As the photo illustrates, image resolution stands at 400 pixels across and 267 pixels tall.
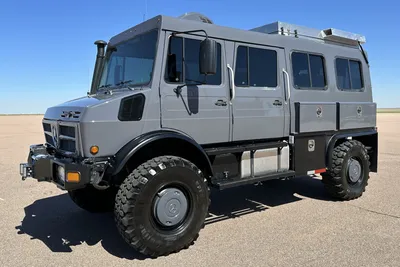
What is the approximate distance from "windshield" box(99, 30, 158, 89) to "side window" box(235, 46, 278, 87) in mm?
1338

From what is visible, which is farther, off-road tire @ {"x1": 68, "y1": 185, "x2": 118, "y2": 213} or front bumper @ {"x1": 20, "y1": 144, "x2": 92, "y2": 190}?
off-road tire @ {"x1": 68, "y1": 185, "x2": 118, "y2": 213}

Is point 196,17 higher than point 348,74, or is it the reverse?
point 196,17

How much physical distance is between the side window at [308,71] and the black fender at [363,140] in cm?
97

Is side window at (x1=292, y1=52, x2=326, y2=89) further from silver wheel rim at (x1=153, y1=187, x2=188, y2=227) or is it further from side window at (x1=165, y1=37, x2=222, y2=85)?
silver wheel rim at (x1=153, y1=187, x2=188, y2=227)

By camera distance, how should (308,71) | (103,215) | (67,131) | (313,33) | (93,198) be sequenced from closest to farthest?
1. (67,131)
2. (93,198)
3. (103,215)
4. (308,71)
5. (313,33)

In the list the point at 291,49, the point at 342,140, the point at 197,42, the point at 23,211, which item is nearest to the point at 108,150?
the point at 197,42

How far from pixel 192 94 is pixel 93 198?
2451mm

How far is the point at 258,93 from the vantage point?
544 centimetres

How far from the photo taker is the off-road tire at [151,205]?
4.00 metres

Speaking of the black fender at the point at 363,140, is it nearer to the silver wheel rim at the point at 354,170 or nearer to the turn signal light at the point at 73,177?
the silver wheel rim at the point at 354,170

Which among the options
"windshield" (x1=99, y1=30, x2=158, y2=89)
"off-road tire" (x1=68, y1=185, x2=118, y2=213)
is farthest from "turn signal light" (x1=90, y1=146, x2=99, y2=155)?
"off-road tire" (x1=68, y1=185, x2=118, y2=213)

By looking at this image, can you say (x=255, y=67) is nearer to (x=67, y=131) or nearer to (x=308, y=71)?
(x=308, y=71)

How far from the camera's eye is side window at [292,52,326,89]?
19.8ft

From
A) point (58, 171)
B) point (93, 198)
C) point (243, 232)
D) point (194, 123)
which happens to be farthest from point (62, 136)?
point (243, 232)
